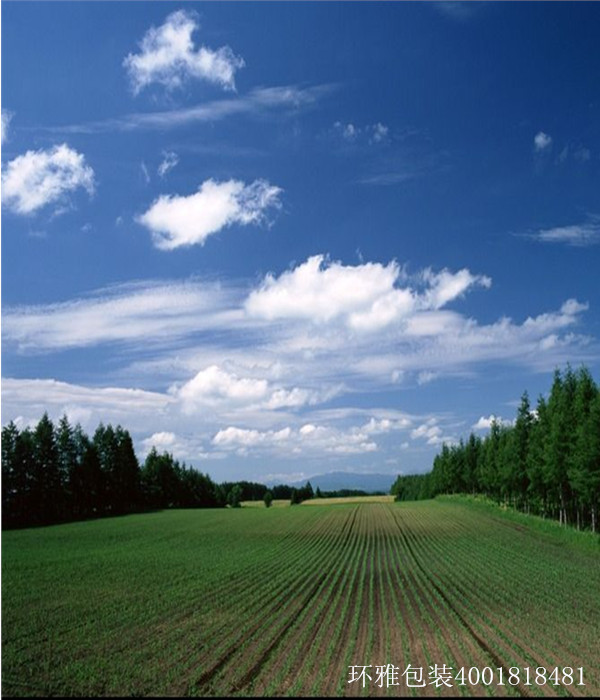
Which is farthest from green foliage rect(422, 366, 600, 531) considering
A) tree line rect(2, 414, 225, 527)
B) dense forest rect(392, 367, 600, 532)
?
tree line rect(2, 414, 225, 527)

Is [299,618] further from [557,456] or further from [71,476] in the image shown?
[71,476]

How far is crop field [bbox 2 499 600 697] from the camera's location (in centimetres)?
1389

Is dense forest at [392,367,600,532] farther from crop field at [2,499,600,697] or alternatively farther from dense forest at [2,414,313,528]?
dense forest at [2,414,313,528]

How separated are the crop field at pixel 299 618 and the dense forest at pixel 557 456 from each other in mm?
6241

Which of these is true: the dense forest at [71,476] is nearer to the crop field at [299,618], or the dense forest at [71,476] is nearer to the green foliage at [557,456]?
the crop field at [299,618]

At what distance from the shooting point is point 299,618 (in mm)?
19500

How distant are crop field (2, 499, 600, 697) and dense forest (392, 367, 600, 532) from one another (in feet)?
20.5

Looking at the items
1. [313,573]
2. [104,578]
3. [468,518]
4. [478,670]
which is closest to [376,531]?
[468,518]

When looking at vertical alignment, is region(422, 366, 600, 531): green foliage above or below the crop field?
above

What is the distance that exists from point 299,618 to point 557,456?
3562 centimetres

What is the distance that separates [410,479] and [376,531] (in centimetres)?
13006

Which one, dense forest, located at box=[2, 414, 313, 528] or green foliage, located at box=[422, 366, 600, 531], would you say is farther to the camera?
dense forest, located at box=[2, 414, 313, 528]

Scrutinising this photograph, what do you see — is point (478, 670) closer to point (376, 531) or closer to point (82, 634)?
point (82, 634)

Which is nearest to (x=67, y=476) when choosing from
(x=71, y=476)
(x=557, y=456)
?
(x=71, y=476)
